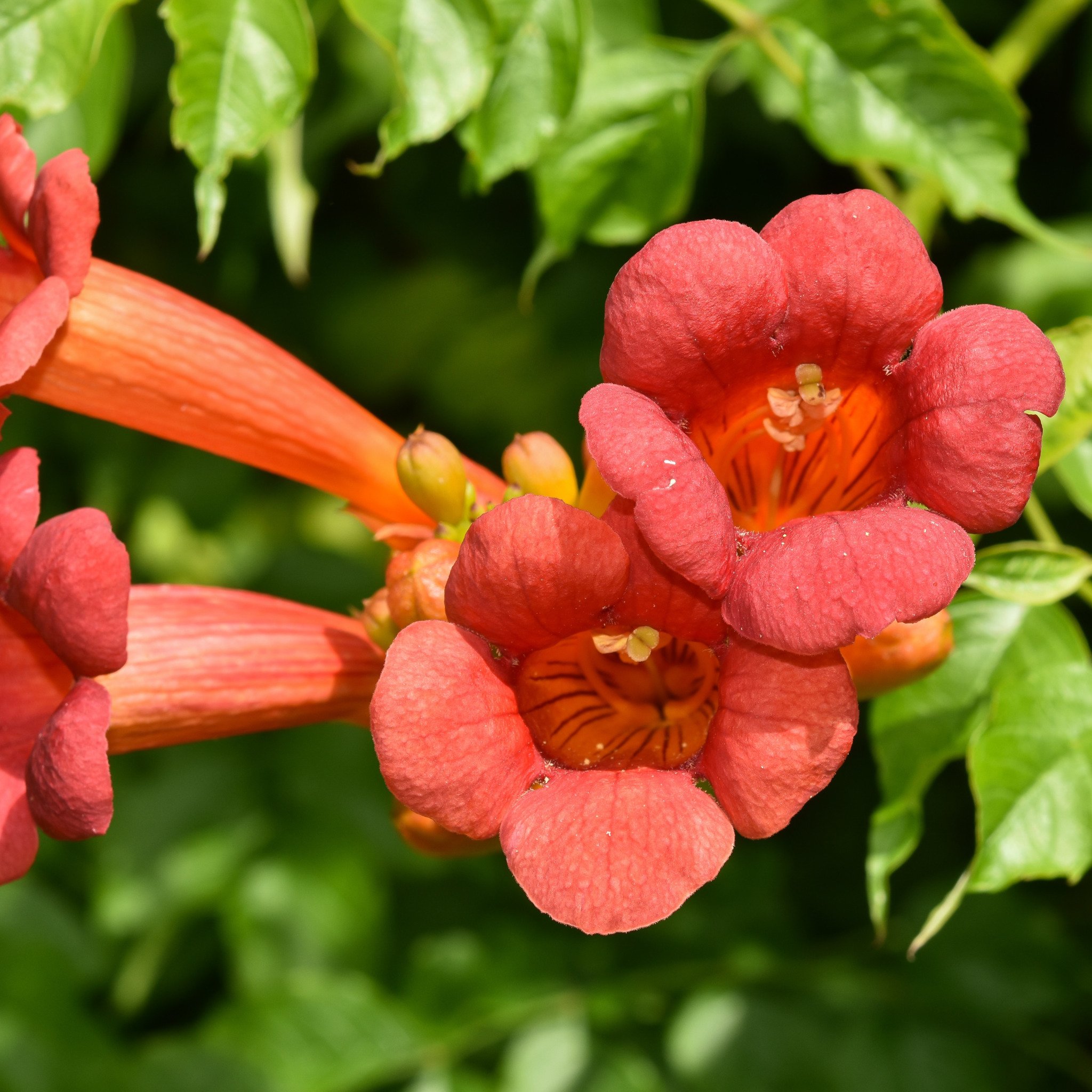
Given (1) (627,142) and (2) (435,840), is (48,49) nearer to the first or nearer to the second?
(1) (627,142)

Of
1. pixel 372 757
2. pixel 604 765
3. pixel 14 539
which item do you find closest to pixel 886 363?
pixel 604 765

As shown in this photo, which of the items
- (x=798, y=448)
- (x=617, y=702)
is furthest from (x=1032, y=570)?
(x=617, y=702)

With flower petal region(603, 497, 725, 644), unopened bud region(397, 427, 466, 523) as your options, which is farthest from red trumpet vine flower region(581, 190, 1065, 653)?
unopened bud region(397, 427, 466, 523)

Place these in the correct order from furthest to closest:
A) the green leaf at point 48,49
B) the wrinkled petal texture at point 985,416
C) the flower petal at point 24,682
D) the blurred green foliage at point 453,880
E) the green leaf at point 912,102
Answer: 1. the blurred green foliage at point 453,880
2. the green leaf at point 912,102
3. the green leaf at point 48,49
4. the flower petal at point 24,682
5. the wrinkled petal texture at point 985,416

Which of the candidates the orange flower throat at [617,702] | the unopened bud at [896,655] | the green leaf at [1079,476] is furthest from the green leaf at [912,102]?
the orange flower throat at [617,702]

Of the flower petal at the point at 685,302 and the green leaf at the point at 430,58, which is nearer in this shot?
the flower petal at the point at 685,302

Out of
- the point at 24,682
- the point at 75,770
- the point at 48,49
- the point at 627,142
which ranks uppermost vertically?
the point at 48,49

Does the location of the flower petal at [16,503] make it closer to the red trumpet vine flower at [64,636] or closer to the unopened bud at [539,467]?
the red trumpet vine flower at [64,636]
